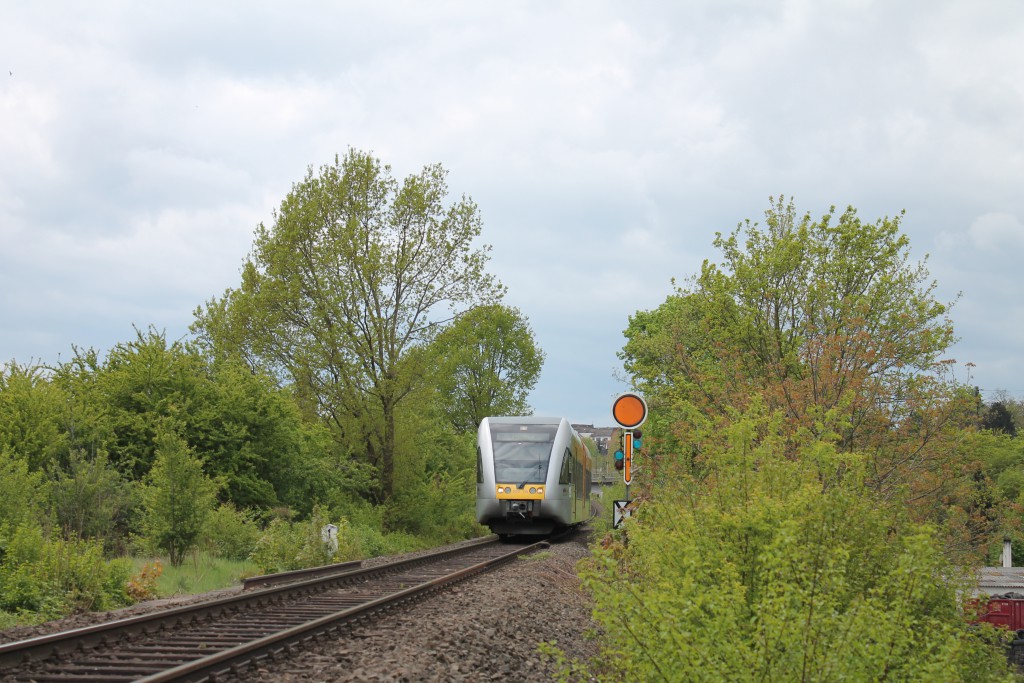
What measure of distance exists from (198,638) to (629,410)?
26.0 feet

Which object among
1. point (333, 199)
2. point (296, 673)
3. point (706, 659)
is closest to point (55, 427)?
point (333, 199)

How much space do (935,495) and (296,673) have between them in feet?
46.0

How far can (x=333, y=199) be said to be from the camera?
102ft

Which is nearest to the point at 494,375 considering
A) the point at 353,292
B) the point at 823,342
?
the point at 353,292

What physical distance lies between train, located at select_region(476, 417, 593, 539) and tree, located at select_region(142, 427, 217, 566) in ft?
30.0

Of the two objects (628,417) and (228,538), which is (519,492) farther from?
(628,417)

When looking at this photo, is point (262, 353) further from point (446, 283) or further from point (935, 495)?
point (935, 495)

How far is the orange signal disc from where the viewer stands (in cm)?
1514

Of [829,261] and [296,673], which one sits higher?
[829,261]

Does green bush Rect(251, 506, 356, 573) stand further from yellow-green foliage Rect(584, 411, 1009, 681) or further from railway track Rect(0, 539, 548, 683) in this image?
yellow-green foliage Rect(584, 411, 1009, 681)

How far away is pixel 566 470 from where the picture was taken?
25.8 metres

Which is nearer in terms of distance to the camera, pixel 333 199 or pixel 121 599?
pixel 121 599

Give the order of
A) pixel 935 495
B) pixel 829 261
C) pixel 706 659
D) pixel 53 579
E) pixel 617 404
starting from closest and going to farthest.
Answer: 1. pixel 706 659
2. pixel 53 579
3. pixel 617 404
4. pixel 935 495
5. pixel 829 261

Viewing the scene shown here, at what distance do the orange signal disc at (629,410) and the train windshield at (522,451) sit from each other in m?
9.68
